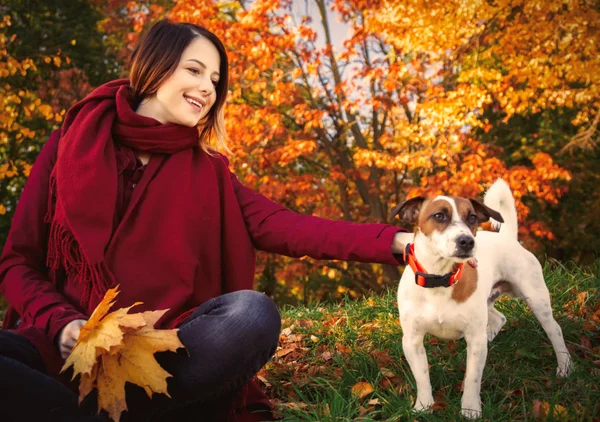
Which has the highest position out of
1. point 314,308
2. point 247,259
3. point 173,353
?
point 247,259

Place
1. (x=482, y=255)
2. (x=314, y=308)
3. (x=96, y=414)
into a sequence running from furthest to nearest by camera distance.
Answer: (x=314, y=308) → (x=482, y=255) → (x=96, y=414)

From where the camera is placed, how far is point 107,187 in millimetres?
2238

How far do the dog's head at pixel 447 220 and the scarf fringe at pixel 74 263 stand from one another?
1.16 meters

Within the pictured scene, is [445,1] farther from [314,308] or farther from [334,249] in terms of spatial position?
[334,249]

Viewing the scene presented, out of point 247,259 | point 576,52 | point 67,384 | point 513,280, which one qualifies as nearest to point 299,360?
point 247,259

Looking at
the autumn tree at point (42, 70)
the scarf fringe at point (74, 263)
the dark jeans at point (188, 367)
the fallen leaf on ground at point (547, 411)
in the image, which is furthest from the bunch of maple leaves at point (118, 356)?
the autumn tree at point (42, 70)

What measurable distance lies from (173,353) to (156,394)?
6.4 inches

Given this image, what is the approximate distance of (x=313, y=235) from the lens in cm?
232

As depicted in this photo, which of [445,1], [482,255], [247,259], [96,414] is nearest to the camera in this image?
[96,414]

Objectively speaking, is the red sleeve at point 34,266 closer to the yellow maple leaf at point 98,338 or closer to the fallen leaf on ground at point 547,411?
the yellow maple leaf at point 98,338

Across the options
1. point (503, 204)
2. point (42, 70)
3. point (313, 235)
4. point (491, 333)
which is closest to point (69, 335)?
point (313, 235)

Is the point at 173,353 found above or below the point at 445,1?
below

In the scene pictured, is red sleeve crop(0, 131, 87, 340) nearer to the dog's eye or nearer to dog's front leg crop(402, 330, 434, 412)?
dog's front leg crop(402, 330, 434, 412)

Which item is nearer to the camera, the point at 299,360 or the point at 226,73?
the point at 226,73
